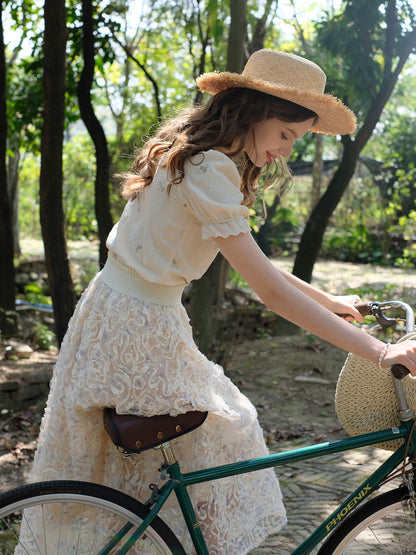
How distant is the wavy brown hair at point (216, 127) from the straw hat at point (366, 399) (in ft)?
2.32

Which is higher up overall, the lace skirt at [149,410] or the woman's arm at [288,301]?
the woman's arm at [288,301]

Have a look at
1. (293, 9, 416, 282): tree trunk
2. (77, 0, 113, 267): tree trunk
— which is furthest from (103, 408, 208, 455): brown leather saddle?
(293, 9, 416, 282): tree trunk

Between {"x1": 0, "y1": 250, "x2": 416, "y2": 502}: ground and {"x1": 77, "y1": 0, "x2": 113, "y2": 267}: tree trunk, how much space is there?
145 centimetres

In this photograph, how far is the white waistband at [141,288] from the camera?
6.40 feet

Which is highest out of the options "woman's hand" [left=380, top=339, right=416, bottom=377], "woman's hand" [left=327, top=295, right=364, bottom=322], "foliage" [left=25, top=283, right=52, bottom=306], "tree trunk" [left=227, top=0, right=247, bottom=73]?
"tree trunk" [left=227, top=0, right=247, bottom=73]

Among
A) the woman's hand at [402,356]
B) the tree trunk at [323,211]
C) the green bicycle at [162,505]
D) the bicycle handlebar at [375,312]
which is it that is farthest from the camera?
the tree trunk at [323,211]

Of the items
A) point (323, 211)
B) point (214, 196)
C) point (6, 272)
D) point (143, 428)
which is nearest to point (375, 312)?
point (214, 196)

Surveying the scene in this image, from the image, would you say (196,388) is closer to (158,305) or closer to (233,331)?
(158,305)

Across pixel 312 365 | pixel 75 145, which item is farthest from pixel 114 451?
pixel 75 145

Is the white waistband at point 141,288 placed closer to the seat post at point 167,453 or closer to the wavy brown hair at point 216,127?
the wavy brown hair at point 216,127

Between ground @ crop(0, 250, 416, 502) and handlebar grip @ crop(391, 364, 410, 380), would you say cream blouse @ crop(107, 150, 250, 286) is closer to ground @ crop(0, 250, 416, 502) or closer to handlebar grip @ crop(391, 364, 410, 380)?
handlebar grip @ crop(391, 364, 410, 380)

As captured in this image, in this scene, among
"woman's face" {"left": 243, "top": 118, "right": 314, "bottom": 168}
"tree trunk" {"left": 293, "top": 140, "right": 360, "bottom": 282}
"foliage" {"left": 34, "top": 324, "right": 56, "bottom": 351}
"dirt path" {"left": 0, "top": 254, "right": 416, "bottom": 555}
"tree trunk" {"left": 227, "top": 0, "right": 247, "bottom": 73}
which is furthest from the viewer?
"foliage" {"left": 34, "top": 324, "right": 56, "bottom": 351}

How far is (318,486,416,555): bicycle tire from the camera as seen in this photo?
1.96 metres

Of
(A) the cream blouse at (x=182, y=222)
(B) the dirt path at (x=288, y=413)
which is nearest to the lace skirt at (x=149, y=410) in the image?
(A) the cream blouse at (x=182, y=222)
